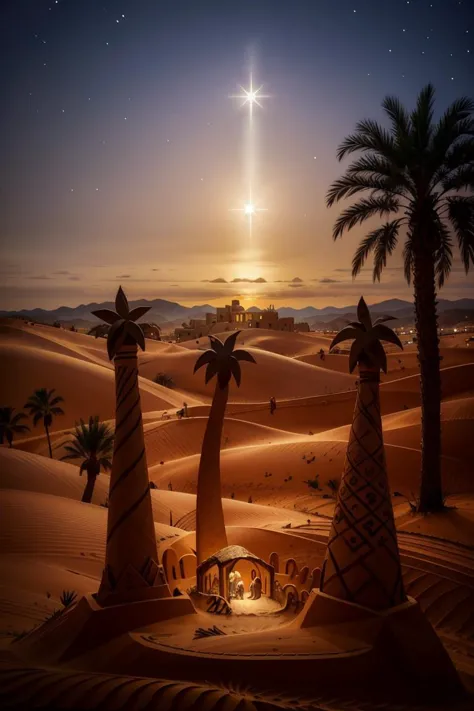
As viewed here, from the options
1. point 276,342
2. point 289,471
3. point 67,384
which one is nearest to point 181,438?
point 289,471

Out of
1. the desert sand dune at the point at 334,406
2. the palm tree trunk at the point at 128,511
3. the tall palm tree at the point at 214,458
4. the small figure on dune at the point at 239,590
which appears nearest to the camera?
the palm tree trunk at the point at 128,511

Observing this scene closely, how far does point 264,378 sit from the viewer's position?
5250 centimetres

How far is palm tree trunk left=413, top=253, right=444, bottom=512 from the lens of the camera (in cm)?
1516

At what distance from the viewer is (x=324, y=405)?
36.5m

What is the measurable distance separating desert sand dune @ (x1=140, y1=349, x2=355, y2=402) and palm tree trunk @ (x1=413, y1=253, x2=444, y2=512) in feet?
109

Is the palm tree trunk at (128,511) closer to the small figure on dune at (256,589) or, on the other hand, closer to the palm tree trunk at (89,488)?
the small figure on dune at (256,589)

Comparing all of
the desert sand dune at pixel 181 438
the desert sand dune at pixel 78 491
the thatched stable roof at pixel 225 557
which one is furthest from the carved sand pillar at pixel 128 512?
the desert sand dune at pixel 181 438

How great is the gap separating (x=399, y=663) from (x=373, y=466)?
7.70 ft

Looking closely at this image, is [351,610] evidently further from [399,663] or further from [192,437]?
[192,437]

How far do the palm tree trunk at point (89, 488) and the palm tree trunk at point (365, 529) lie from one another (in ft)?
39.6

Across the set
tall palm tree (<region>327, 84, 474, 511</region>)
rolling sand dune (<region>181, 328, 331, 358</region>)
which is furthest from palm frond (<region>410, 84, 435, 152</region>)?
rolling sand dune (<region>181, 328, 331, 358</region>)

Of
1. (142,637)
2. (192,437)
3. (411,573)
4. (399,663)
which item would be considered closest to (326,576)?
(399,663)

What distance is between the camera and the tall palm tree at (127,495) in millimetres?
8086

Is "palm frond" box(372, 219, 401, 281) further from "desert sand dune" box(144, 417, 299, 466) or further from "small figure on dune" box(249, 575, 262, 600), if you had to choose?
"desert sand dune" box(144, 417, 299, 466)
